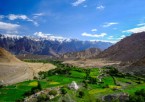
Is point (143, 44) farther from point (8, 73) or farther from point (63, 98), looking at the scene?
point (63, 98)

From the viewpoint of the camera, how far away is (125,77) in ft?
243

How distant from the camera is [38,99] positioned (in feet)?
136

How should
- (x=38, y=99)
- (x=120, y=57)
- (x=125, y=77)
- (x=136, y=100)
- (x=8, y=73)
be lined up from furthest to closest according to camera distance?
(x=120, y=57) < (x=8, y=73) < (x=125, y=77) < (x=38, y=99) < (x=136, y=100)

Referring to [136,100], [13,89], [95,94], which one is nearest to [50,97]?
[95,94]

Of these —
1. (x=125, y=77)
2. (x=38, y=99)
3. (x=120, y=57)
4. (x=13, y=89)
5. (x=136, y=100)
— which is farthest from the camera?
(x=120, y=57)

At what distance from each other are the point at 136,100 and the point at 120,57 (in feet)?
523

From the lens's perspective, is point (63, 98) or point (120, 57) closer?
point (63, 98)

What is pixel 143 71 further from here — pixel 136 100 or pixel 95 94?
pixel 136 100

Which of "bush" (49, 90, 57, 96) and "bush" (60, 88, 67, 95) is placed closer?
"bush" (49, 90, 57, 96)

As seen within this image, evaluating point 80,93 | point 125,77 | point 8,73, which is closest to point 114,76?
point 125,77

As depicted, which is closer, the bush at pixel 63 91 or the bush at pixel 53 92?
the bush at pixel 53 92

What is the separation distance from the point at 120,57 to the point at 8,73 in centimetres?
12628

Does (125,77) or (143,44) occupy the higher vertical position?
(143,44)

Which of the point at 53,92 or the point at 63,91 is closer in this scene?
the point at 53,92
